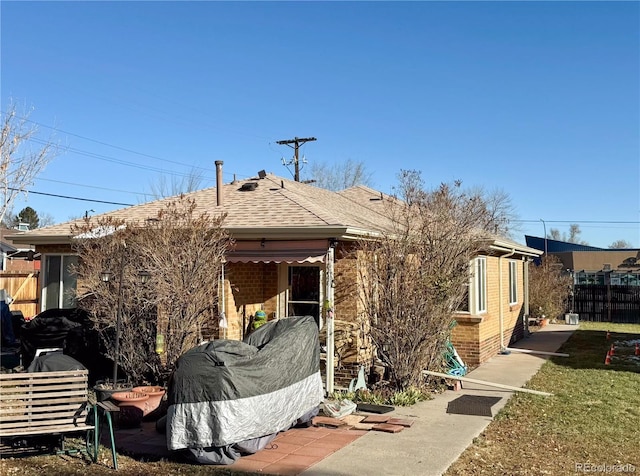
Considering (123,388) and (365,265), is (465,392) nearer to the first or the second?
(365,265)

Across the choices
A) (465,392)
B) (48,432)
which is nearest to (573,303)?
(465,392)

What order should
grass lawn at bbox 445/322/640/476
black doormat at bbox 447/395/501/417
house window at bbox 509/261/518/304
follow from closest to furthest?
grass lawn at bbox 445/322/640/476
black doormat at bbox 447/395/501/417
house window at bbox 509/261/518/304

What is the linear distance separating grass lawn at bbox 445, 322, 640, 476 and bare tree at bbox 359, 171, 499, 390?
1.66 m

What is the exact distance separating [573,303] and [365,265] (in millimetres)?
22022

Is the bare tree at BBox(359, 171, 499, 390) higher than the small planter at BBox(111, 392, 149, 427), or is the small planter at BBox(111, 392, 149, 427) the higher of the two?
the bare tree at BBox(359, 171, 499, 390)

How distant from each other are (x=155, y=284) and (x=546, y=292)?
783 inches

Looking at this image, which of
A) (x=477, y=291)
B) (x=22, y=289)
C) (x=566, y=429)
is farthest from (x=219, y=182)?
(x=22, y=289)

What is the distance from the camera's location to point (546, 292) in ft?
81.0

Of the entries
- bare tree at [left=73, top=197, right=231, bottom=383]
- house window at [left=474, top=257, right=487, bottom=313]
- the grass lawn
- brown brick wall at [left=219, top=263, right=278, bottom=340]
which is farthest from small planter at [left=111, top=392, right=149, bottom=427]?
house window at [left=474, top=257, right=487, bottom=313]

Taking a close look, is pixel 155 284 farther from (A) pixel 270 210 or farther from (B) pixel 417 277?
(B) pixel 417 277

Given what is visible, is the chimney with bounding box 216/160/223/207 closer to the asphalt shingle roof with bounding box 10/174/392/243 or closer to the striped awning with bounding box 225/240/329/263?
the asphalt shingle roof with bounding box 10/174/392/243

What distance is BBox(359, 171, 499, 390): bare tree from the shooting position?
31.0 feet

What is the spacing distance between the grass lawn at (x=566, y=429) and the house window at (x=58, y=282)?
9621mm
